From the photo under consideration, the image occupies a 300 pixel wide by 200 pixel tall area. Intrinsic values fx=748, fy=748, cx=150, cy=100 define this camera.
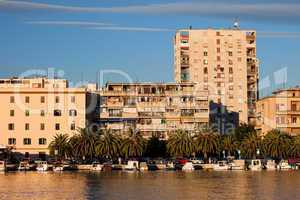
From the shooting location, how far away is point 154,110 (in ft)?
440

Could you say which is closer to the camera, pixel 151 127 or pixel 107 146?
pixel 107 146

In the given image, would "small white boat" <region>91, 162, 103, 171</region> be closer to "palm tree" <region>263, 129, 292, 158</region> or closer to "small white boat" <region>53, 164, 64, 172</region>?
"small white boat" <region>53, 164, 64, 172</region>

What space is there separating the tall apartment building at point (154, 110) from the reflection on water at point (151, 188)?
1533 inches

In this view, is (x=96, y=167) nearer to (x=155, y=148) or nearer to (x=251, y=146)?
(x=155, y=148)

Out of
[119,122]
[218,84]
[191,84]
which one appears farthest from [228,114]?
[119,122]

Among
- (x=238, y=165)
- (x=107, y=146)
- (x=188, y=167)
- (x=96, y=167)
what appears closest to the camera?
(x=188, y=167)

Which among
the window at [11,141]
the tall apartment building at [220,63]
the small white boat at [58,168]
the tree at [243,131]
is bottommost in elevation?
the small white boat at [58,168]

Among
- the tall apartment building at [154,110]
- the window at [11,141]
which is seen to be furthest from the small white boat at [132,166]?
the window at [11,141]

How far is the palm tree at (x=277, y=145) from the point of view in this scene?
393ft

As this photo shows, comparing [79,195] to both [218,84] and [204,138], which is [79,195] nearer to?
[204,138]

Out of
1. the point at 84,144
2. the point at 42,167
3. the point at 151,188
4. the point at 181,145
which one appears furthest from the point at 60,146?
the point at 151,188

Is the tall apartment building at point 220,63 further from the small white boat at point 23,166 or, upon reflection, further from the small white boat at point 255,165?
the small white boat at point 23,166

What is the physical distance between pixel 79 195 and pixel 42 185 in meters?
13.1

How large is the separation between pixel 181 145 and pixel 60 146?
1929 centimetres
